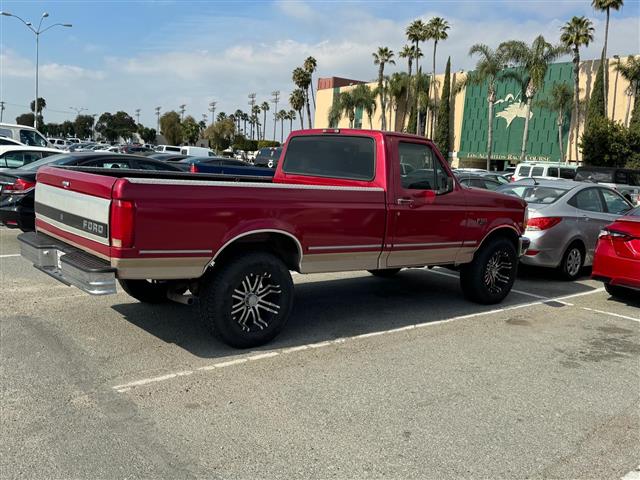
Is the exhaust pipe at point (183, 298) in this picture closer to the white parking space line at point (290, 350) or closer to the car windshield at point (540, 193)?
the white parking space line at point (290, 350)

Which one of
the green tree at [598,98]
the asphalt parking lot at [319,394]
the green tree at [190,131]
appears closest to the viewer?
the asphalt parking lot at [319,394]

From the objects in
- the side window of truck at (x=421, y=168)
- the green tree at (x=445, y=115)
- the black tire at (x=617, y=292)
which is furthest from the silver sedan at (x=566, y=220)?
the green tree at (x=445, y=115)

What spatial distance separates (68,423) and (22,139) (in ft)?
68.3

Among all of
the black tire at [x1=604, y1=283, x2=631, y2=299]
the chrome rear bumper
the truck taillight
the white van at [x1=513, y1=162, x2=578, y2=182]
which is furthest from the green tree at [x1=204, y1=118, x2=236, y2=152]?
the truck taillight

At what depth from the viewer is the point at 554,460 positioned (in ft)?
11.8

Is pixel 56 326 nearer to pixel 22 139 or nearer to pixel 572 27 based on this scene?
pixel 22 139

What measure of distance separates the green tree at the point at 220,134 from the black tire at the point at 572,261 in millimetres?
86158

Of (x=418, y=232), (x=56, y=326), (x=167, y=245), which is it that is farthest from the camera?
(x=418, y=232)

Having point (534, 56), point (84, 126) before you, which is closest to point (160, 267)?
point (534, 56)

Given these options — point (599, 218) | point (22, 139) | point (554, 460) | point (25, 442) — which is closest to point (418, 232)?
point (554, 460)

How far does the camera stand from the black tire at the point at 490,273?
741 centimetres

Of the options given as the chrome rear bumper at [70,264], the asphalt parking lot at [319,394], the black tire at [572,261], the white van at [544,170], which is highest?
the white van at [544,170]

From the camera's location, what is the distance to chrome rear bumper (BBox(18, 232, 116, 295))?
14.7 ft

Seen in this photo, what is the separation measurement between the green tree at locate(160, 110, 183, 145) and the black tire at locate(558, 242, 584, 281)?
104 meters
